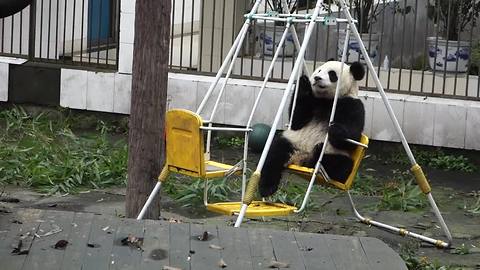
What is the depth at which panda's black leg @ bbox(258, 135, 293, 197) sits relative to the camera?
6.75 meters

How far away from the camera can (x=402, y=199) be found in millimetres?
7961

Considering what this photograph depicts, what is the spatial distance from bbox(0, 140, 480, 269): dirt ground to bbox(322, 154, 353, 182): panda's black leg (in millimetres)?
570

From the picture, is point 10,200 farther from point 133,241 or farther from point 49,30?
point 49,30

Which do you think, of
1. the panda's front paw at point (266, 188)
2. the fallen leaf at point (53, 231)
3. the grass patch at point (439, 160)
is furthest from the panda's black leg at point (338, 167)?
the grass patch at point (439, 160)

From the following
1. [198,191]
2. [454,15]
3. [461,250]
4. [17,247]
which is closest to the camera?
[17,247]

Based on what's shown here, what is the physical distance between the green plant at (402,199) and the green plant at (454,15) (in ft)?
7.15

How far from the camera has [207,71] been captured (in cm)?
1079

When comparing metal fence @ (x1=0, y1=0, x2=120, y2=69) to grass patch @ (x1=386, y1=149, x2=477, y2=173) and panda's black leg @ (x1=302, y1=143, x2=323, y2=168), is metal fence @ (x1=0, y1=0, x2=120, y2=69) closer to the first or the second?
grass patch @ (x1=386, y1=149, x2=477, y2=173)

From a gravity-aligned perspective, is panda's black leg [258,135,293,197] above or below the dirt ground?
above

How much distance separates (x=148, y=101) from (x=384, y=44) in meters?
5.00

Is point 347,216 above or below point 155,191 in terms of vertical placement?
below

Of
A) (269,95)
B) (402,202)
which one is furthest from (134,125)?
(269,95)

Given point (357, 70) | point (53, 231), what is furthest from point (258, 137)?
point (53, 231)

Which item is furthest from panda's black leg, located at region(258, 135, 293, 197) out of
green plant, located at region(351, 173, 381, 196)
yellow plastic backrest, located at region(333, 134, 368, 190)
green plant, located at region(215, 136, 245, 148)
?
green plant, located at region(215, 136, 245, 148)
